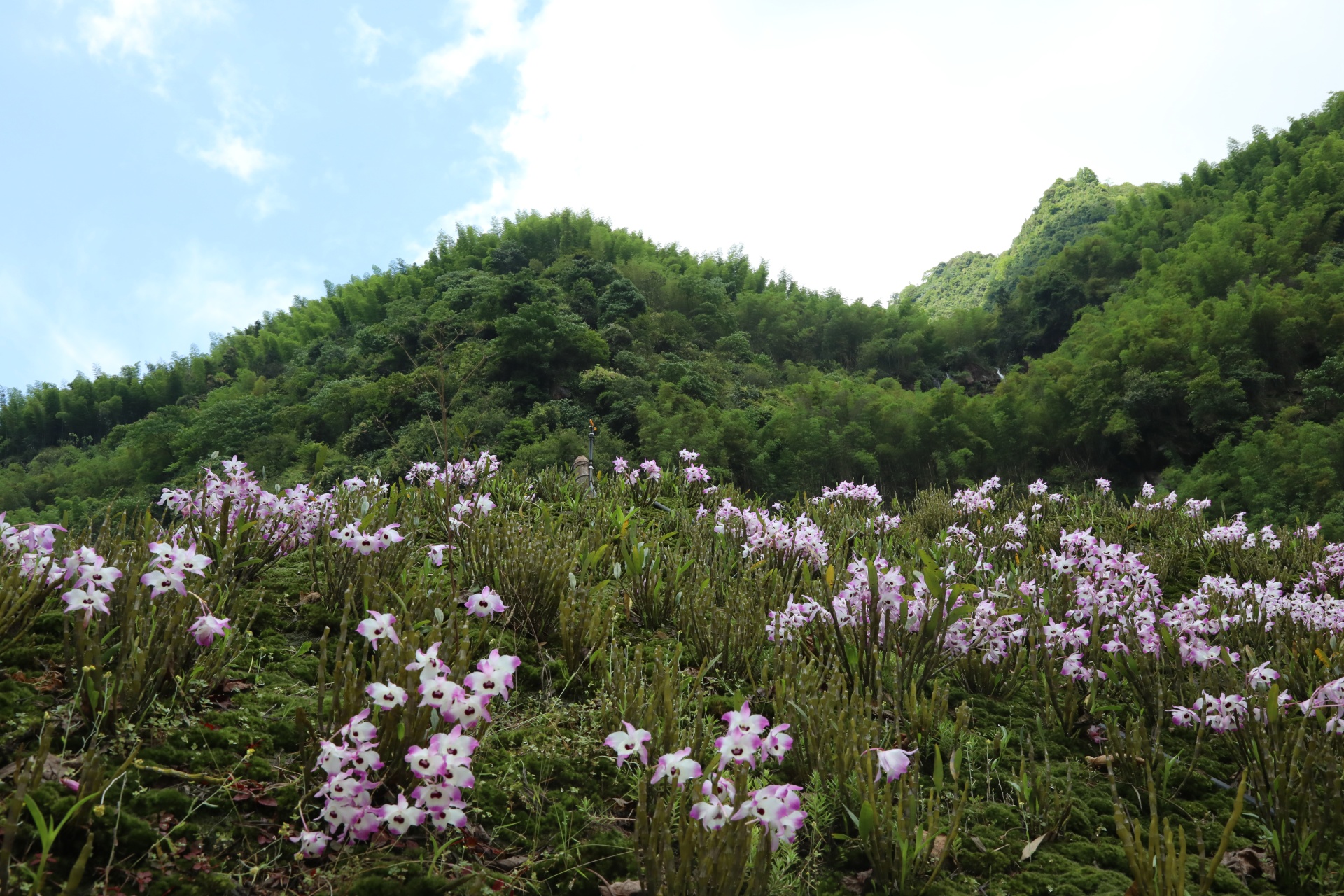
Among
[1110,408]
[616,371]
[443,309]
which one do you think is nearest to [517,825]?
[1110,408]

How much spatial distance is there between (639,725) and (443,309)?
3709 cm

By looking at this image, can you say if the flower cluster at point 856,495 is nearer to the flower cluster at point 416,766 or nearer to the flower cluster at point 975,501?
the flower cluster at point 975,501

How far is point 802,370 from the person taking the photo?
127 ft

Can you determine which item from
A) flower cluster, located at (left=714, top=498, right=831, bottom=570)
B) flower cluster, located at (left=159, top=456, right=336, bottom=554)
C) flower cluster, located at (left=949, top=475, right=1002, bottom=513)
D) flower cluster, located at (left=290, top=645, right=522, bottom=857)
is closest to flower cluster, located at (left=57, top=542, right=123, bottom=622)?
flower cluster, located at (left=290, top=645, right=522, bottom=857)

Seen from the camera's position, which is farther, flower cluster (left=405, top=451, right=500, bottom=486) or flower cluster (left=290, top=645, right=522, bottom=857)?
flower cluster (left=405, top=451, right=500, bottom=486)

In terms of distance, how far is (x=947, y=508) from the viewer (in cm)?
643

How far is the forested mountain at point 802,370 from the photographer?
1962 centimetres

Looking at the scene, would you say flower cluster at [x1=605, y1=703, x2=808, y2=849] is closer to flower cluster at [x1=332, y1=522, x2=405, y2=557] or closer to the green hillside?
flower cluster at [x1=332, y1=522, x2=405, y2=557]

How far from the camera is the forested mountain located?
19625 millimetres

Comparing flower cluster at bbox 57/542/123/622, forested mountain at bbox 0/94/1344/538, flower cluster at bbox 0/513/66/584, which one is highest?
forested mountain at bbox 0/94/1344/538

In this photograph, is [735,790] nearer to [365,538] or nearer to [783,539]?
[365,538]

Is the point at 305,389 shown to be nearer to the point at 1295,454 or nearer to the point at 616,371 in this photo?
the point at 616,371

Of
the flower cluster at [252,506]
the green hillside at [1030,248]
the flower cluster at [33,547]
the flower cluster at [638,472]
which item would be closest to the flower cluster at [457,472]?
the flower cluster at [252,506]

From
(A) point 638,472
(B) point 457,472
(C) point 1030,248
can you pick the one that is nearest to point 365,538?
(B) point 457,472
